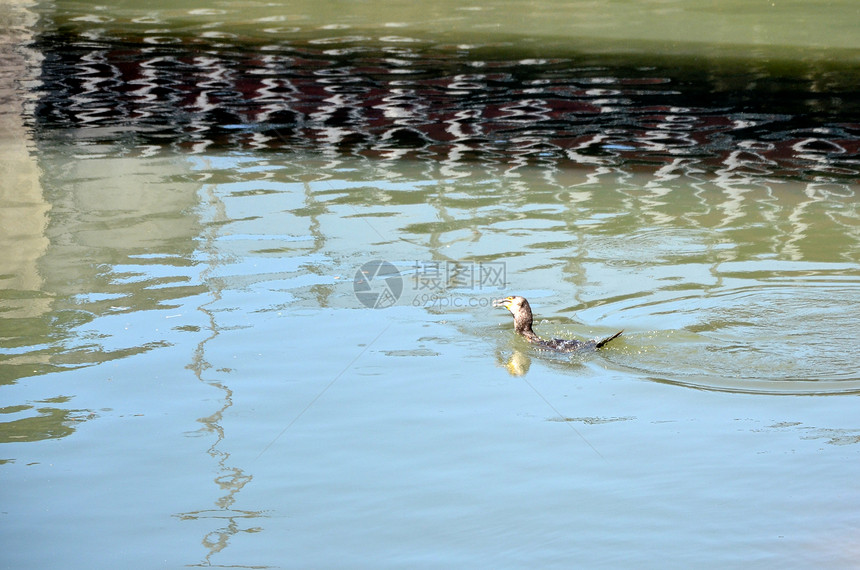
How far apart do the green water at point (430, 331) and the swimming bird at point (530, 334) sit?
100 millimetres

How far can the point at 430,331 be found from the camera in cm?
830

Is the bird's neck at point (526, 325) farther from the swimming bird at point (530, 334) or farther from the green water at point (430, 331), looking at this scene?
the green water at point (430, 331)

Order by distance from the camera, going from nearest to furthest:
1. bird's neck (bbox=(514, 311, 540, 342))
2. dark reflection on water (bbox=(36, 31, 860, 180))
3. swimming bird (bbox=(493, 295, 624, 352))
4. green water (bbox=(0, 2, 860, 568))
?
green water (bbox=(0, 2, 860, 568))
swimming bird (bbox=(493, 295, 624, 352))
bird's neck (bbox=(514, 311, 540, 342))
dark reflection on water (bbox=(36, 31, 860, 180))

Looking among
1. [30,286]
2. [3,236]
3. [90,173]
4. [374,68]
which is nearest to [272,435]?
[30,286]

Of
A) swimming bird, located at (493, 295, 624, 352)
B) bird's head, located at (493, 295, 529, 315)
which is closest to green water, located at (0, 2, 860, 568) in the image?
swimming bird, located at (493, 295, 624, 352)

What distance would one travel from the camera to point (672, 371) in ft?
25.1

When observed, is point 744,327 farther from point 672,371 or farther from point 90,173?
point 90,173

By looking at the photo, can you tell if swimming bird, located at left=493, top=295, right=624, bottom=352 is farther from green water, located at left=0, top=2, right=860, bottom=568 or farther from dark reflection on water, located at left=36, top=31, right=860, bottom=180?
dark reflection on water, located at left=36, top=31, right=860, bottom=180

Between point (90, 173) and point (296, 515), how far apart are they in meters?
8.34

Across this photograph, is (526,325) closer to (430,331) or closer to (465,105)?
(430,331)

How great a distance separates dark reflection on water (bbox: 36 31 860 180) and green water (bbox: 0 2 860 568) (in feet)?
0.34

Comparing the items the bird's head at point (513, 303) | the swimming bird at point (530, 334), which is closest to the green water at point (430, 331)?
the swimming bird at point (530, 334)

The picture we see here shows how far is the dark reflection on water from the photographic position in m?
13.9

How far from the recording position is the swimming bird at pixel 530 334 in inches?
308
